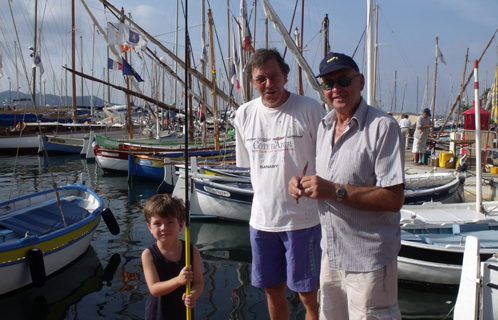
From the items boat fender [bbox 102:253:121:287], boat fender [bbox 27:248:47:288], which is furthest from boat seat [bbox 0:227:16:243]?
boat fender [bbox 102:253:121:287]

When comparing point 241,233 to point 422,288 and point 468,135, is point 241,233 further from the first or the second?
point 468,135

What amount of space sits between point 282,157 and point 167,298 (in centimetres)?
120

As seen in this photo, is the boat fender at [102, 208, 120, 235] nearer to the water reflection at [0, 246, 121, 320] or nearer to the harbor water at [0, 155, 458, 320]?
the harbor water at [0, 155, 458, 320]

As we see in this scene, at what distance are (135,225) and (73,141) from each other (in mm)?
22332

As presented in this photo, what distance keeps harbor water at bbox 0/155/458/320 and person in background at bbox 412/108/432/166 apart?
278 inches

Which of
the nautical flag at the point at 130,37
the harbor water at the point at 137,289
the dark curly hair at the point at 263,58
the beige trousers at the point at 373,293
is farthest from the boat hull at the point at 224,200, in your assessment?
the beige trousers at the point at 373,293

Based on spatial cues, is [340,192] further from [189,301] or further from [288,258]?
[189,301]

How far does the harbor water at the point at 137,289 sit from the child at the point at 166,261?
9.63ft

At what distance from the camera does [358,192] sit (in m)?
2.08

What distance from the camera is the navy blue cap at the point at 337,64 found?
2.24 meters

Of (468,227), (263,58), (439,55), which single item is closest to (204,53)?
(468,227)

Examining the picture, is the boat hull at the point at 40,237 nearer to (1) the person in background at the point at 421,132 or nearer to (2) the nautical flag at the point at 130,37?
(2) the nautical flag at the point at 130,37

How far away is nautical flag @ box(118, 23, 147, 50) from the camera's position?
14.2m

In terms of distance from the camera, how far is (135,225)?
10.6 m
